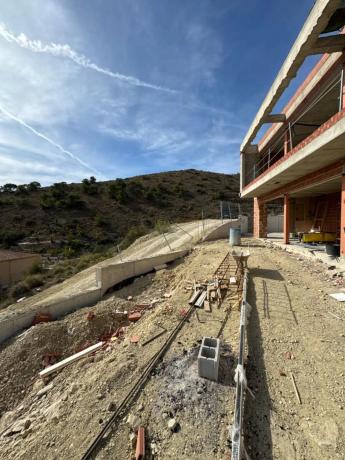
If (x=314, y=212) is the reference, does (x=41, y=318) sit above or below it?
below

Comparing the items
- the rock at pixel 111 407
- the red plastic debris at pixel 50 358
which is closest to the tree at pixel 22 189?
the red plastic debris at pixel 50 358

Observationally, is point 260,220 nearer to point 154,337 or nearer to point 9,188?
point 154,337

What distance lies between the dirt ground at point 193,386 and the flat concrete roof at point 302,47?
786cm

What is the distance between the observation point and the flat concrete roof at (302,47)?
6180 mm

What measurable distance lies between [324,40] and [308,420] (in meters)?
10.3

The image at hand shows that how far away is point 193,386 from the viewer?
3490 mm

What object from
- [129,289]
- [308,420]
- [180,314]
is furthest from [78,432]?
[129,289]

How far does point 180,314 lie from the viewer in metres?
6.31

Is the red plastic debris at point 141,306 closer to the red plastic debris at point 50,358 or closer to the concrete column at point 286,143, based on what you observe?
the red plastic debris at point 50,358

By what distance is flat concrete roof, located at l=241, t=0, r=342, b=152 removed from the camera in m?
6.18

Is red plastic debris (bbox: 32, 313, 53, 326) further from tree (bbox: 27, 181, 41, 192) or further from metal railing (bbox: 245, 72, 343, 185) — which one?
tree (bbox: 27, 181, 41, 192)

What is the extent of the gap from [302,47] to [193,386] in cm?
1014

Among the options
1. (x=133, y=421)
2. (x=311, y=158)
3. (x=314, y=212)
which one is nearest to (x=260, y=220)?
(x=314, y=212)

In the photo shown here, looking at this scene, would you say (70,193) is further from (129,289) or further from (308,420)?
(308,420)
